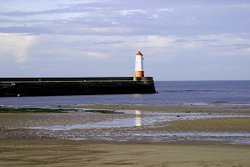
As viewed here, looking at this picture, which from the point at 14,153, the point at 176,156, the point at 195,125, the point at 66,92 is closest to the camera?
the point at 176,156

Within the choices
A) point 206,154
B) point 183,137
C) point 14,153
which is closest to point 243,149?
point 206,154

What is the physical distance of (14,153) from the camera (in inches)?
511

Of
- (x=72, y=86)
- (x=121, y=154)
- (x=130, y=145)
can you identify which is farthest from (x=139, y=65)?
(x=121, y=154)

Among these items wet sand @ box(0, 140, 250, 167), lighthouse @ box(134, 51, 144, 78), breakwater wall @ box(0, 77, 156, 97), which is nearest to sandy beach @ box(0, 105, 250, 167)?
wet sand @ box(0, 140, 250, 167)

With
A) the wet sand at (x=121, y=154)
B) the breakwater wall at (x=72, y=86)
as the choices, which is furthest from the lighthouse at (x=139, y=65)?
the wet sand at (x=121, y=154)

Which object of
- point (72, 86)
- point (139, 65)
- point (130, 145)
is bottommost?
point (130, 145)

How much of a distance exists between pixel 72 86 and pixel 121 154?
58659mm

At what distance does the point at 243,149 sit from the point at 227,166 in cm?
315

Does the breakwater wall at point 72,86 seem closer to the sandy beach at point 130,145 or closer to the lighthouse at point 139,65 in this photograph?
the lighthouse at point 139,65

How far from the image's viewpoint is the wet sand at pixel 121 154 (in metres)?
11.2

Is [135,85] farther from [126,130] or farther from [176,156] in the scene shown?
[176,156]

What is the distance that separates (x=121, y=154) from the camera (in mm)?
12648

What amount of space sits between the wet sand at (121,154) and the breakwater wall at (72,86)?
5149 cm

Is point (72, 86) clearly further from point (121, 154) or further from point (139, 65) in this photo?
point (121, 154)
